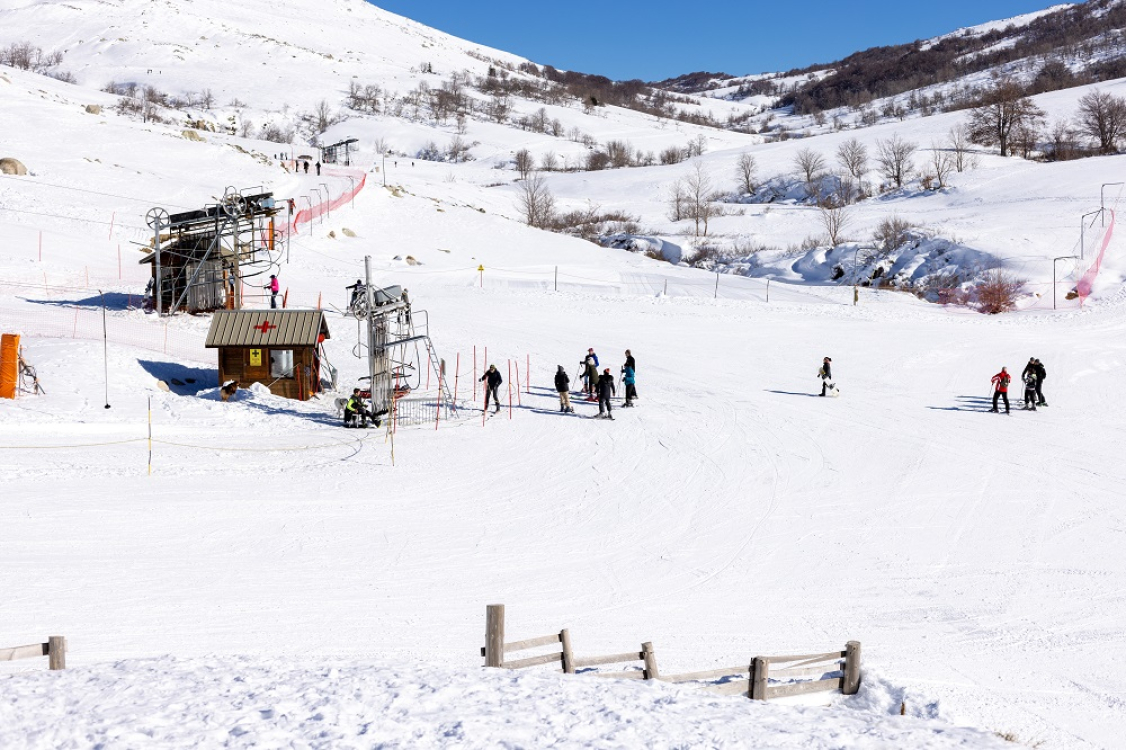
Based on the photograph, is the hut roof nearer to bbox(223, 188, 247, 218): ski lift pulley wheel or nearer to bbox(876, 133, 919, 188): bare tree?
bbox(223, 188, 247, 218): ski lift pulley wheel

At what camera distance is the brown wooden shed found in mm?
26062

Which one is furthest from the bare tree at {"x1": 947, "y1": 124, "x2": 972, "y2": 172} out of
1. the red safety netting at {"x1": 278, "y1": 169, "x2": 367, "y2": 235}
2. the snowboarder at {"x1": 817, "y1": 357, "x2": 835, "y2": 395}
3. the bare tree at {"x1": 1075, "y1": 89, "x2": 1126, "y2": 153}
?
the snowboarder at {"x1": 817, "y1": 357, "x2": 835, "y2": 395}

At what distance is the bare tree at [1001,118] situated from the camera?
88875 millimetres

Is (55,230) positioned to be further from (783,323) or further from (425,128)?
(425,128)

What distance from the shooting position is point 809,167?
9338 cm

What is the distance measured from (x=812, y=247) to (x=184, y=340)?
41187 mm

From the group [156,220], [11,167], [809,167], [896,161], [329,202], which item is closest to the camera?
[156,220]

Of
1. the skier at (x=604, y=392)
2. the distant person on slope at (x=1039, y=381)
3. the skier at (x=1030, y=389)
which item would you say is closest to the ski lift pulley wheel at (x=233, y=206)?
the skier at (x=604, y=392)

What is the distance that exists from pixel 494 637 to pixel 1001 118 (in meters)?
91.8

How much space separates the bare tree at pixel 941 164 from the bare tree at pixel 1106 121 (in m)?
12.3

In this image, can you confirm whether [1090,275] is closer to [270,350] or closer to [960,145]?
[270,350]

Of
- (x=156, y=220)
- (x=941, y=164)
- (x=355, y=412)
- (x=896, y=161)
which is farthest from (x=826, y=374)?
(x=896, y=161)

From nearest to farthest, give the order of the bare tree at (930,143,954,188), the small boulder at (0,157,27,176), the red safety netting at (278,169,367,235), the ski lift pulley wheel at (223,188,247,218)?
the ski lift pulley wheel at (223,188,247,218)
the small boulder at (0,157,27,176)
the red safety netting at (278,169,367,235)
the bare tree at (930,143,954,188)

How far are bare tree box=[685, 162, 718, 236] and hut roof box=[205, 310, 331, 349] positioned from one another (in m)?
48.2
